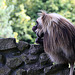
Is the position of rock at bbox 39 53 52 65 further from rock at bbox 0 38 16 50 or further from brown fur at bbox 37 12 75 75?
rock at bbox 0 38 16 50

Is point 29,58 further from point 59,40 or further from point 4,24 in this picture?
point 4,24

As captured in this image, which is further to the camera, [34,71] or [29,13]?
[29,13]

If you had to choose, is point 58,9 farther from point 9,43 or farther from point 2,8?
point 9,43

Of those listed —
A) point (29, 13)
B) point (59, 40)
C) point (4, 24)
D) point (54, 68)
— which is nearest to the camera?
point (59, 40)

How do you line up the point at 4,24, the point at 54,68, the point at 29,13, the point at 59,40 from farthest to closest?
the point at 29,13
the point at 4,24
the point at 54,68
the point at 59,40

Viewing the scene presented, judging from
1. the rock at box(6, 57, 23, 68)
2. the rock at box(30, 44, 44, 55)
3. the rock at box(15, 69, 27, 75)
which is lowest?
the rock at box(15, 69, 27, 75)

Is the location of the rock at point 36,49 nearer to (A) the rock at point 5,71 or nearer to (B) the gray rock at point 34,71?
(B) the gray rock at point 34,71

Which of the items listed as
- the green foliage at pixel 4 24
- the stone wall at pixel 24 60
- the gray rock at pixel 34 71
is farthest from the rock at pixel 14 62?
the green foliage at pixel 4 24

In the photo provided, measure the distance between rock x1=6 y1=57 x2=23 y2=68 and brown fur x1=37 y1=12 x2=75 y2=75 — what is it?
0.33m

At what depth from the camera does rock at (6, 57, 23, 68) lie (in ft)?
4.80

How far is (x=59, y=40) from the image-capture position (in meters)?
1.26

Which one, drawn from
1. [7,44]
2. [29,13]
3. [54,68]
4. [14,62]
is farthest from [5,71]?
[29,13]

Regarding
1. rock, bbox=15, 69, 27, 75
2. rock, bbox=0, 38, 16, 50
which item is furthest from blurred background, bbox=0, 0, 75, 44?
rock, bbox=15, 69, 27, 75

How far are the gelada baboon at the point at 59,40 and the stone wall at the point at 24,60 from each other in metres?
0.11
